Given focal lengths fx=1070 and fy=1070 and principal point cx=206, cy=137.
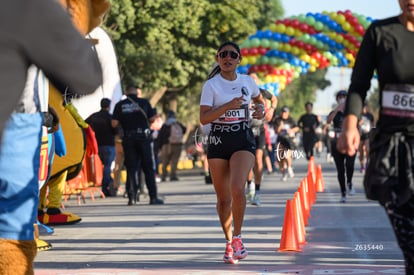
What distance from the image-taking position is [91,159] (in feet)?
61.9

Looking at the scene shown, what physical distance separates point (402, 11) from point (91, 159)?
13.9m

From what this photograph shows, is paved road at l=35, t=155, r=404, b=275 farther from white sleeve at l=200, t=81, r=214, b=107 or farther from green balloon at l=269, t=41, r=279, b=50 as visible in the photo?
green balloon at l=269, t=41, r=279, b=50

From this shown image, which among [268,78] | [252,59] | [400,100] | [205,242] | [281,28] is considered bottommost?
[205,242]

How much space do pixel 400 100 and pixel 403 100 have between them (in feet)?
0.05

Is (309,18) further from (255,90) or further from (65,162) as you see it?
(255,90)

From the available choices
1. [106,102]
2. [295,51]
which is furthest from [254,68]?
[106,102]

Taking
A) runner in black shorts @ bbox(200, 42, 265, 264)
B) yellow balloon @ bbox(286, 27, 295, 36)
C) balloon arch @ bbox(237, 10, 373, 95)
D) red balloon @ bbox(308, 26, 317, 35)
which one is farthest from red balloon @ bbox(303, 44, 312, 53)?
runner in black shorts @ bbox(200, 42, 265, 264)

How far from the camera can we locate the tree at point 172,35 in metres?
37.3

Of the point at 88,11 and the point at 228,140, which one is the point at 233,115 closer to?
the point at 228,140

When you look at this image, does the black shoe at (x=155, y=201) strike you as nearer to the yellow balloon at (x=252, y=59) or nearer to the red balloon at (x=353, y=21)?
the yellow balloon at (x=252, y=59)

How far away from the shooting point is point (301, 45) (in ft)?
89.8

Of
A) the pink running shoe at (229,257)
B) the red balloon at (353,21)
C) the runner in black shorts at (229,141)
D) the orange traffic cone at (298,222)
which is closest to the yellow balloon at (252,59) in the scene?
the red balloon at (353,21)

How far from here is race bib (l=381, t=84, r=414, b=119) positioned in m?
5.16

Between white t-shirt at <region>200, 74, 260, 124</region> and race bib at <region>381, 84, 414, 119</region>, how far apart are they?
442 centimetres
